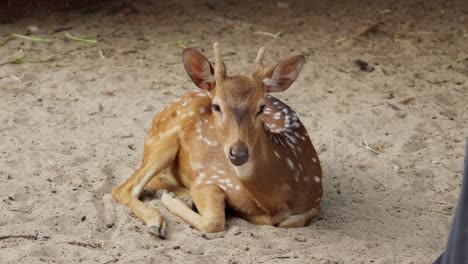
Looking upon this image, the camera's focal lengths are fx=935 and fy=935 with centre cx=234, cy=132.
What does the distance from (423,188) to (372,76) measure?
7.68 ft

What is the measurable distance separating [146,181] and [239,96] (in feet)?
3.15

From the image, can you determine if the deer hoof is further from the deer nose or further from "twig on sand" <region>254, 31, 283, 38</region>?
"twig on sand" <region>254, 31, 283, 38</region>

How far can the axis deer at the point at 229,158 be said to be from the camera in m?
5.21

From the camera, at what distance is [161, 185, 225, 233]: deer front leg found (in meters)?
5.31

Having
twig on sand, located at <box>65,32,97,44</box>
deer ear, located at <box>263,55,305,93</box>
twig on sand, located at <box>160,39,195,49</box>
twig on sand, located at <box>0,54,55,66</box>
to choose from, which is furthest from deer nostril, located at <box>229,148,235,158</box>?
twig on sand, located at <box>65,32,97,44</box>

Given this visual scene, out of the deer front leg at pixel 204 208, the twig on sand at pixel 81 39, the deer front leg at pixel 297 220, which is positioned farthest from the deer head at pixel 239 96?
the twig on sand at pixel 81 39

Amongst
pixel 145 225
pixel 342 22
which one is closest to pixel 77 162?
pixel 145 225

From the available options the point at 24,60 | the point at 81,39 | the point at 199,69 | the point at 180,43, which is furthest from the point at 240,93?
the point at 81,39

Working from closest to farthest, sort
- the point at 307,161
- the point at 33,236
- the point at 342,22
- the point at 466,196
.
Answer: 1. the point at 466,196
2. the point at 33,236
3. the point at 307,161
4. the point at 342,22

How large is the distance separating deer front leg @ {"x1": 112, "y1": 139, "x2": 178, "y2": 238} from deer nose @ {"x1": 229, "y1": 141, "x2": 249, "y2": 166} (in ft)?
1.99

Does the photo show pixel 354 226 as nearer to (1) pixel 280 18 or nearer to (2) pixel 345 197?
(2) pixel 345 197

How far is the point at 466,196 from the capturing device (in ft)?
9.64

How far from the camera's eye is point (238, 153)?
5020mm

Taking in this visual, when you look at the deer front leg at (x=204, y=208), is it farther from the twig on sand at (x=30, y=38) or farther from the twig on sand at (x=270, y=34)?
the twig on sand at (x=270, y=34)
